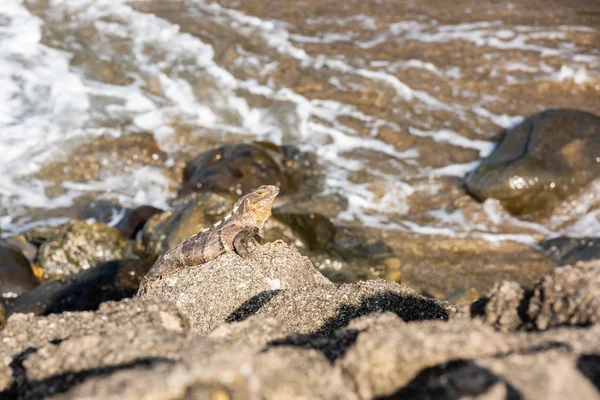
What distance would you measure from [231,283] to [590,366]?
→ 301cm

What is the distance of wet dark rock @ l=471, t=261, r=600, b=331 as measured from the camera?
9.13ft

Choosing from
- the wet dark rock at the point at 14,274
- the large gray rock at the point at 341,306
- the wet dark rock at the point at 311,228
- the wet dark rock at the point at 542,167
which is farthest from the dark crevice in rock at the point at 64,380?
the wet dark rock at the point at 542,167

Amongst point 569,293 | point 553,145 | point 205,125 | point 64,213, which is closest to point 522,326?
point 569,293

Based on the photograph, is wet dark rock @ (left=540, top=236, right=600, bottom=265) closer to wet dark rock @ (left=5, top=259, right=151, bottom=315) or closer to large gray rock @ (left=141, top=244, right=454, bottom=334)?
large gray rock @ (left=141, top=244, right=454, bottom=334)

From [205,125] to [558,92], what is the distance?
329 inches

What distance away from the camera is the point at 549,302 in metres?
2.91

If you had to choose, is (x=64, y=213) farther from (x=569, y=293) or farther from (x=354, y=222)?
(x=569, y=293)

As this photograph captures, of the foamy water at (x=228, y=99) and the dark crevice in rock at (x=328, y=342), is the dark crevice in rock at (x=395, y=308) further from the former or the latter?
the foamy water at (x=228, y=99)

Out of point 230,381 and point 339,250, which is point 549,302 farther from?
point 339,250

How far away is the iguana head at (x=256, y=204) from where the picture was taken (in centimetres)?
562

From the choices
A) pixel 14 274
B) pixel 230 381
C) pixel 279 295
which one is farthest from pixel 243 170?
pixel 230 381

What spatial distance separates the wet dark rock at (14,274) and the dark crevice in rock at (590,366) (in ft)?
27.2

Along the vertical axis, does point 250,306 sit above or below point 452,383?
below

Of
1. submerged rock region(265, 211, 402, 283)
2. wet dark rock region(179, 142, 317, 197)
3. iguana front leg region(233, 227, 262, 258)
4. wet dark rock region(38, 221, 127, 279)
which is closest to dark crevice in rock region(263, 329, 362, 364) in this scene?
iguana front leg region(233, 227, 262, 258)
